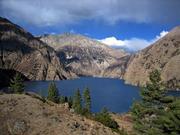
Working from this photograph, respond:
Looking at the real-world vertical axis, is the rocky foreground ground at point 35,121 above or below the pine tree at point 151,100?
below

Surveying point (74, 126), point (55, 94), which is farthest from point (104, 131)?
point (55, 94)

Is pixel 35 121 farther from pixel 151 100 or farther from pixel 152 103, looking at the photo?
pixel 152 103

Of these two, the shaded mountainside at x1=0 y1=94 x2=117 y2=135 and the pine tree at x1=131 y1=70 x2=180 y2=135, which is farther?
the pine tree at x1=131 y1=70 x2=180 y2=135

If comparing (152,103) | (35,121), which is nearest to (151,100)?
(152,103)

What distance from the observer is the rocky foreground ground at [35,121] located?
3425 centimetres

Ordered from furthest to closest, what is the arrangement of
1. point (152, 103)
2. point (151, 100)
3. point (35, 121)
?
1. point (152, 103)
2. point (151, 100)
3. point (35, 121)

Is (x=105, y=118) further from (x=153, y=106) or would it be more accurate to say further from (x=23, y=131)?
(x=23, y=131)

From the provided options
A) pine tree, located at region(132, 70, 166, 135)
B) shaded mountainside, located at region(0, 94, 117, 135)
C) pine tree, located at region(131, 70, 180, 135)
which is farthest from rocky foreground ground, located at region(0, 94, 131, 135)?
pine tree, located at region(131, 70, 180, 135)

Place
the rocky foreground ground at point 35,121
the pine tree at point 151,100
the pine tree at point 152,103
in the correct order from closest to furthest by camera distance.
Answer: the rocky foreground ground at point 35,121, the pine tree at point 152,103, the pine tree at point 151,100

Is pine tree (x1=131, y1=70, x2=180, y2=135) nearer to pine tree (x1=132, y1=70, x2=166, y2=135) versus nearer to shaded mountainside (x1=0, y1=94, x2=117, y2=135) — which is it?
pine tree (x1=132, y1=70, x2=166, y2=135)

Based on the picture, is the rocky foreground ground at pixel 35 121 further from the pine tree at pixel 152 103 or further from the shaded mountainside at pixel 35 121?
the pine tree at pixel 152 103

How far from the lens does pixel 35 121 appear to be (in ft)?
116

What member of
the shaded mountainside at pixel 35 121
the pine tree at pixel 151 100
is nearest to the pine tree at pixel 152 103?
the pine tree at pixel 151 100

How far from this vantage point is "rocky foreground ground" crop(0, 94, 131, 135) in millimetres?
34250
